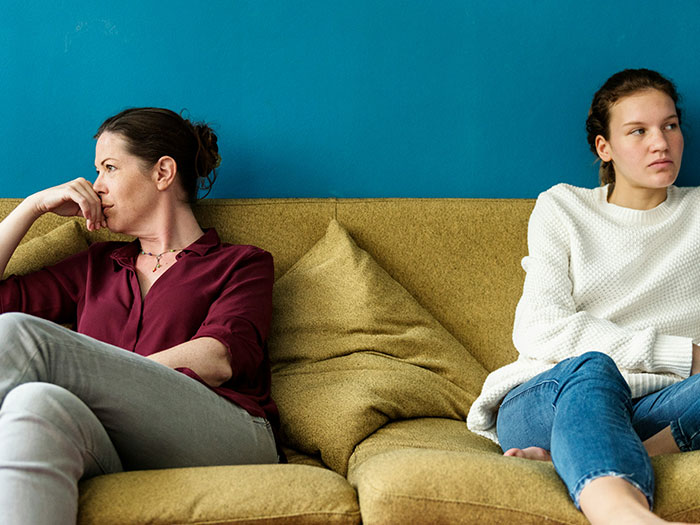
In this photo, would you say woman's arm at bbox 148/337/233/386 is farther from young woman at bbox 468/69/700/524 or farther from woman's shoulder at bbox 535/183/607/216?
woman's shoulder at bbox 535/183/607/216

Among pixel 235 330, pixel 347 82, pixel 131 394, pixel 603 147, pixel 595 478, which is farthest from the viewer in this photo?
pixel 347 82

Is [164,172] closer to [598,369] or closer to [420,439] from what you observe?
[420,439]

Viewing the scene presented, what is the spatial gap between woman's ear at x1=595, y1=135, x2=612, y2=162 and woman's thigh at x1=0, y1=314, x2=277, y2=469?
121cm

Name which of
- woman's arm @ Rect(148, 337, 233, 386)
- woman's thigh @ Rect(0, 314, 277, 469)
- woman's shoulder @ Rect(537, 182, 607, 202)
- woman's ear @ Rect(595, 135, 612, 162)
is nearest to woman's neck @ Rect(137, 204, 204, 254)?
woman's arm @ Rect(148, 337, 233, 386)

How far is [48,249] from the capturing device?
193 cm

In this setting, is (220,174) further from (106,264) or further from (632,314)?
(632,314)

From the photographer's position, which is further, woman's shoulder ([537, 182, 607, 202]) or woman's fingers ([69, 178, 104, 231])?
woman's shoulder ([537, 182, 607, 202])

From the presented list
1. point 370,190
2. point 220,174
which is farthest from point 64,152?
point 370,190

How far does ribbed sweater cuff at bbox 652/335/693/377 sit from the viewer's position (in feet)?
5.33

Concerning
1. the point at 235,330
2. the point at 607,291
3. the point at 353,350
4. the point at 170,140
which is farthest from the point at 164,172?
the point at 607,291

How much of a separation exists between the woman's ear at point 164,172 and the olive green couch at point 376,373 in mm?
194

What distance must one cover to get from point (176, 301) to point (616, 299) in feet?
3.38

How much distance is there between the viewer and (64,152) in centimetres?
219

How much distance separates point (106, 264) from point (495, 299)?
1.00 metres
